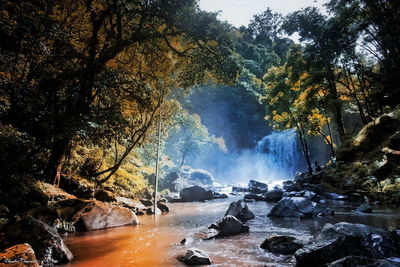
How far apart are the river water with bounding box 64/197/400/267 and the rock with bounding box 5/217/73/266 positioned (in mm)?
314

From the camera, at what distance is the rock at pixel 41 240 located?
4.39 m

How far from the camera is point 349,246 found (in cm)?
385

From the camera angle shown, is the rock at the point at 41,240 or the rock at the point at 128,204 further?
the rock at the point at 128,204

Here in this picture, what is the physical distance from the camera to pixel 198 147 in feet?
127

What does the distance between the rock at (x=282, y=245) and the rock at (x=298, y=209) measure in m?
3.95

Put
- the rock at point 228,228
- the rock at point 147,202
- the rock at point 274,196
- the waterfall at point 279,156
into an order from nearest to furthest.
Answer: the rock at point 228,228 → the rock at point 147,202 → the rock at point 274,196 → the waterfall at point 279,156

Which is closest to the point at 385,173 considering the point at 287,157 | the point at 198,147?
the point at 287,157

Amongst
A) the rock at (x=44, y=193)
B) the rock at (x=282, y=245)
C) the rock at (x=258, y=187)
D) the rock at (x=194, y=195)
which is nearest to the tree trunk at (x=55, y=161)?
the rock at (x=44, y=193)

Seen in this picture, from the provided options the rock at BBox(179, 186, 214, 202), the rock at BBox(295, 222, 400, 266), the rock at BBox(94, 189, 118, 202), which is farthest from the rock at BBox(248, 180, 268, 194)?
the rock at BBox(295, 222, 400, 266)

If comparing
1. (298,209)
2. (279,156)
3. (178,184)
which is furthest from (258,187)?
(298,209)

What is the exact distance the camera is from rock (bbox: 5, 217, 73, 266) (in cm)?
439

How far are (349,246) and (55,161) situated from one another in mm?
8623

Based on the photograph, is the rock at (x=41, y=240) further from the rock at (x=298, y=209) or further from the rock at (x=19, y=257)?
the rock at (x=298, y=209)

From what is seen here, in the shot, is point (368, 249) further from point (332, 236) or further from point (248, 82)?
point (248, 82)
